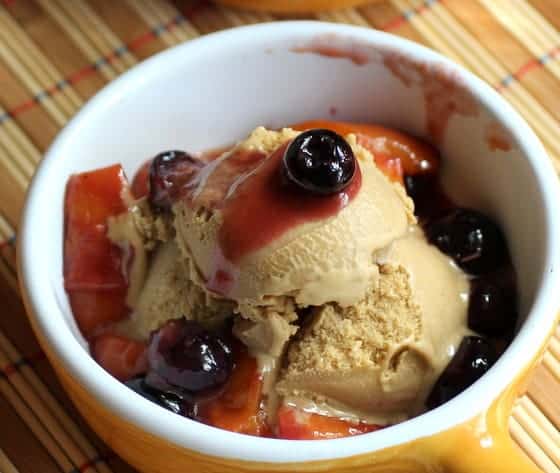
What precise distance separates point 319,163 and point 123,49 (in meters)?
0.88

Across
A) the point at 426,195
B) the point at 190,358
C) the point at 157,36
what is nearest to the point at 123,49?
the point at 157,36

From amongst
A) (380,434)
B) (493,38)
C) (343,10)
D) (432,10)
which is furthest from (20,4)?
(380,434)

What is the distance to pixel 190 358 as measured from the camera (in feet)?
4.18

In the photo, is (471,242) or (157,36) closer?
(471,242)

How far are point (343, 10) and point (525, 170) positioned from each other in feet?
2.34

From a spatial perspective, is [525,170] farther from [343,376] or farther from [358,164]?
[343,376]

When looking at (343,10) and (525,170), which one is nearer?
(525,170)

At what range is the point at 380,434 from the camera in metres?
1.12

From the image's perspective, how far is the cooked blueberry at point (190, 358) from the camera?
127 cm

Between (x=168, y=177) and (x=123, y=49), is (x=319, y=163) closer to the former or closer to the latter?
(x=168, y=177)

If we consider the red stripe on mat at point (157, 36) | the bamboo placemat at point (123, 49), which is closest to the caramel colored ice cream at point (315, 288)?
the bamboo placemat at point (123, 49)

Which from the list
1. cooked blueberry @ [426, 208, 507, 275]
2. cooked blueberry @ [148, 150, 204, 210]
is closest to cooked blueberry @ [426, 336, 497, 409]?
cooked blueberry @ [426, 208, 507, 275]

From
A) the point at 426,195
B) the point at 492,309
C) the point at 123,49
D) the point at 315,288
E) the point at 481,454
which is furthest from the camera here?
the point at 123,49

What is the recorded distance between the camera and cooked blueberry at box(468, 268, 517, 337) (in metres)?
1.39
